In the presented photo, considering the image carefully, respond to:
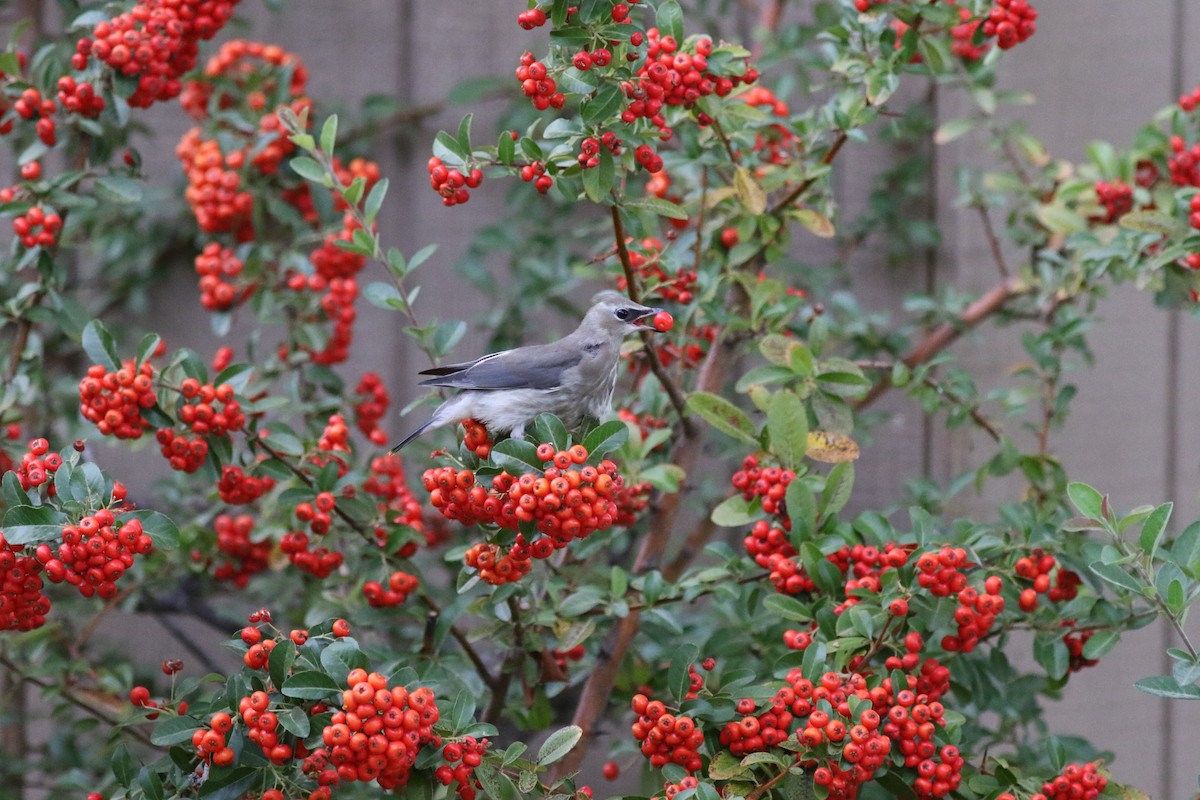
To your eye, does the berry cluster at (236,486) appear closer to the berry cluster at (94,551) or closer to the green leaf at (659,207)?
the berry cluster at (94,551)

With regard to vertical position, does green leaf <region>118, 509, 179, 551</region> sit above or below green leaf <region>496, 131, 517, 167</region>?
below

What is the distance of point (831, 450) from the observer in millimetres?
1887

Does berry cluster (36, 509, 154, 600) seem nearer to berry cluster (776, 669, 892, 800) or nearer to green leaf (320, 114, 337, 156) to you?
green leaf (320, 114, 337, 156)

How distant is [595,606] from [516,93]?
1.53 metres

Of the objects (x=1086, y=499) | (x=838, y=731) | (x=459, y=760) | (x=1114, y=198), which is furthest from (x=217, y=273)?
(x=1114, y=198)

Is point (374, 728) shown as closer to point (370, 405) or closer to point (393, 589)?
point (393, 589)

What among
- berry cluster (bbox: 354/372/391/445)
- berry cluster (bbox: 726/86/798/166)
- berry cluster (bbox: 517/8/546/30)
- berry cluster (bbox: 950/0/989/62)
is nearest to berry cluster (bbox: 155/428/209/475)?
berry cluster (bbox: 354/372/391/445)

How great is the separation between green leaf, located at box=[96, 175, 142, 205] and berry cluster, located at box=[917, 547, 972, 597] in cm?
145

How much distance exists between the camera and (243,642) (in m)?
1.51

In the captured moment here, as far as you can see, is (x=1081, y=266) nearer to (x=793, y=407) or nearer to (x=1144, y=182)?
(x=1144, y=182)

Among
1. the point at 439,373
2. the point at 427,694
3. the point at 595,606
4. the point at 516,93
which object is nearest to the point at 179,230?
the point at 516,93

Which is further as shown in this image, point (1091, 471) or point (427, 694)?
point (1091, 471)

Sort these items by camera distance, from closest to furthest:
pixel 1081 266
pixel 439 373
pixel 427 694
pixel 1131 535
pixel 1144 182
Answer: pixel 427 694, pixel 439 373, pixel 1081 266, pixel 1144 182, pixel 1131 535

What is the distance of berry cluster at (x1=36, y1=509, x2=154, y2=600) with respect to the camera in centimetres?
149
